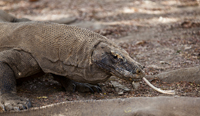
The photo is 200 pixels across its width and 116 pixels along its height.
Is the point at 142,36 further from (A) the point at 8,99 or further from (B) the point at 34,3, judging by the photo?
(B) the point at 34,3

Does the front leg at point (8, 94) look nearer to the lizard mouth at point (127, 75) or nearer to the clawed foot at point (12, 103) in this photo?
the clawed foot at point (12, 103)

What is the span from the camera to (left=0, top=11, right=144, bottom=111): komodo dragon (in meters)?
2.72

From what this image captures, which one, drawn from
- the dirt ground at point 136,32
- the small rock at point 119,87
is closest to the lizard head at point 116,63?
the dirt ground at point 136,32

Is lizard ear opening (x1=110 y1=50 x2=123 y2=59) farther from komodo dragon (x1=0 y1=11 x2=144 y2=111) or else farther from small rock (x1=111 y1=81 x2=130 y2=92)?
small rock (x1=111 y1=81 x2=130 y2=92)

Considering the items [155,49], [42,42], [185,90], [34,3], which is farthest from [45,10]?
[185,90]

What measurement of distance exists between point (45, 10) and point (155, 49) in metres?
6.42

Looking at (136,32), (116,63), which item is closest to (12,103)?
(116,63)

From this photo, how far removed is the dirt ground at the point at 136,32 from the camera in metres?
3.19

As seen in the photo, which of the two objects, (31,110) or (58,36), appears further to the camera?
(58,36)

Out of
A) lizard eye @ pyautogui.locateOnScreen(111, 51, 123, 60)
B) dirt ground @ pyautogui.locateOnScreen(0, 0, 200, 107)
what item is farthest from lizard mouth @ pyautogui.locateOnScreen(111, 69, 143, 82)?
dirt ground @ pyautogui.locateOnScreen(0, 0, 200, 107)

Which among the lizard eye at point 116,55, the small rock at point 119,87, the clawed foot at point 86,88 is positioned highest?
the lizard eye at point 116,55

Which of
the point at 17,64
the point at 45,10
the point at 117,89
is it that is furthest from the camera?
the point at 45,10

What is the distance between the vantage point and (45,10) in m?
10.0

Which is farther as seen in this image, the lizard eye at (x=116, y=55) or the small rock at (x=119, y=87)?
the small rock at (x=119, y=87)
